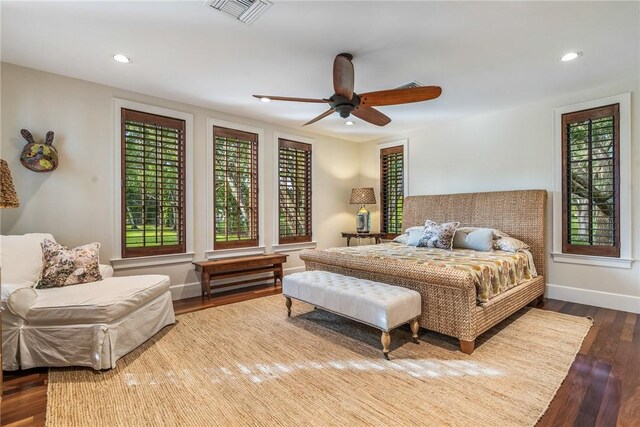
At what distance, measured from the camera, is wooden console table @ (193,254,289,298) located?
414 cm

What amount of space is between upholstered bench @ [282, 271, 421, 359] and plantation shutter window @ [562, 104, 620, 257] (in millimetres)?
2623

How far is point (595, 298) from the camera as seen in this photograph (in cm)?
375

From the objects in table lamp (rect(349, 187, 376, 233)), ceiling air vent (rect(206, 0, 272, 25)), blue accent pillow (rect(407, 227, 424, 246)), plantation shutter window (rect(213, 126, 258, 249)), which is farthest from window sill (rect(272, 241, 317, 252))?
ceiling air vent (rect(206, 0, 272, 25))

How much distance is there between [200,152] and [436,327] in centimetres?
365

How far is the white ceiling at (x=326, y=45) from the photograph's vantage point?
7.58 feet

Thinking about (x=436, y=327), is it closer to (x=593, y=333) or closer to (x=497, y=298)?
(x=497, y=298)

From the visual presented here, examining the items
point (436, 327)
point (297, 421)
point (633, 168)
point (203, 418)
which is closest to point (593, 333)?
point (436, 327)

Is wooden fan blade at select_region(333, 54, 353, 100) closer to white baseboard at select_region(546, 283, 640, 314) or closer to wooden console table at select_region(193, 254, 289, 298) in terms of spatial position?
wooden console table at select_region(193, 254, 289, 298)

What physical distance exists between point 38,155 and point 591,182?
6.11 m

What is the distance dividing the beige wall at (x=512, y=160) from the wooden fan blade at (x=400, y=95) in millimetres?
2366

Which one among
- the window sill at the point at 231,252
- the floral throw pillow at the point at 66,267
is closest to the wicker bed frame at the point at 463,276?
the window sill at the point at 231,252

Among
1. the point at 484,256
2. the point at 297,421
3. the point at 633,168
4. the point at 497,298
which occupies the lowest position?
the point at 297,421

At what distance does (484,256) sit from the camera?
11.1ft

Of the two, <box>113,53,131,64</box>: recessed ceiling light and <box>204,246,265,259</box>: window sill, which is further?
<box>204,246,265,259</box>: window sill
